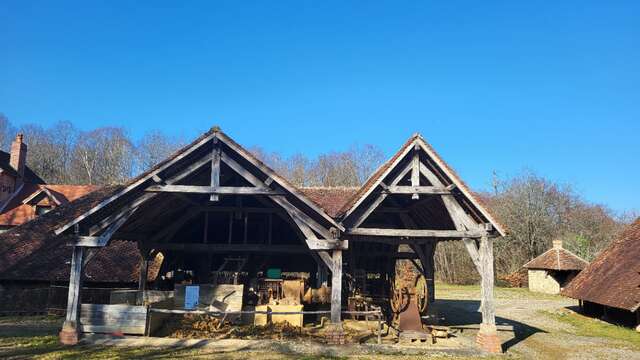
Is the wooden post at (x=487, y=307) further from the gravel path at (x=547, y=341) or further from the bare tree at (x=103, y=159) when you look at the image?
the bare tree at (x=103, y=159)

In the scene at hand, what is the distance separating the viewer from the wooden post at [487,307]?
12049mm

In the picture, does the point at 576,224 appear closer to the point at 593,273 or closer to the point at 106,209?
the point at 593,273

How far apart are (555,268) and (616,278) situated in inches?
637

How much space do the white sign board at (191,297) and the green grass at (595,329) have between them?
14.4 m

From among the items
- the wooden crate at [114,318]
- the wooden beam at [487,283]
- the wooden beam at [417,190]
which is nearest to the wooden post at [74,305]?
the wooden crate at [114,318]

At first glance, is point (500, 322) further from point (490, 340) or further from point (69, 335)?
point (69, 335)

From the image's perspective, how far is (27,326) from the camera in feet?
47.1

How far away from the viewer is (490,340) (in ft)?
39.5

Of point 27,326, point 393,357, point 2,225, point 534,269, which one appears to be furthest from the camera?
point 534,269

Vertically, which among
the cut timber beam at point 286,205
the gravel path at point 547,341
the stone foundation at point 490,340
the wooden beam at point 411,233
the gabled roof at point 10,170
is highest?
the gabled roof at point 10,170

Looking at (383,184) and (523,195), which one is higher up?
(523,195)

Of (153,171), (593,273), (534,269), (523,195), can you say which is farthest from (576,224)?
(153,171)

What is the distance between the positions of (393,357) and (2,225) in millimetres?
30277

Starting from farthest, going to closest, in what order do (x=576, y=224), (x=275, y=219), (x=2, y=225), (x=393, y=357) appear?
1. (x=576, y=224)
2. (x=2, y=225)
3. (x=275, y=219)
4. (x=393, y=357)
